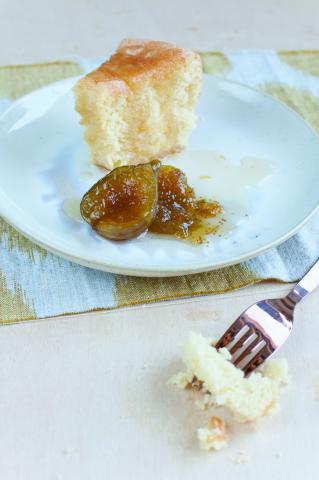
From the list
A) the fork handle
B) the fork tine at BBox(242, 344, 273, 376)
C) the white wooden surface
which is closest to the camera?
the white wooden surface

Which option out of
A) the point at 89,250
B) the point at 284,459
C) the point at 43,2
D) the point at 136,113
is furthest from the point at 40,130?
the point at 43,2

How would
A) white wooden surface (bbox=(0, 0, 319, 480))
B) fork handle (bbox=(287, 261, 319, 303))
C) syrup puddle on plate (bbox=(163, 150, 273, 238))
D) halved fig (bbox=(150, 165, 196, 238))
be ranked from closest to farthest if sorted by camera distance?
white wooden surface (bbox=(0, 0, 319, 480))
fork handle (bbox=(287, 261, 319, 303))
halved fig (bbox=(150, 165, 196, 238))
syrup puddle on plate (bbox=(163, 150, 273, 238))

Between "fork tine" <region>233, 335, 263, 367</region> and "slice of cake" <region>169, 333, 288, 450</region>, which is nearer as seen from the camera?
"slice of cake" <region>169, 333, 288, 450</region>

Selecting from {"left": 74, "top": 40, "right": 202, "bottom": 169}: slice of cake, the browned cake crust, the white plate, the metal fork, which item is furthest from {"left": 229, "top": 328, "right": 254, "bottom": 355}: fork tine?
the browned cake crust

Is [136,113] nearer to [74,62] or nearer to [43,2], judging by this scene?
[74,62]

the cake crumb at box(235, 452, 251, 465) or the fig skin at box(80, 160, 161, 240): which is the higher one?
the cake crumb at box(235, 452, 251, 465)

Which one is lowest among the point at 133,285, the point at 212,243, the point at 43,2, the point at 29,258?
the point at 43,2

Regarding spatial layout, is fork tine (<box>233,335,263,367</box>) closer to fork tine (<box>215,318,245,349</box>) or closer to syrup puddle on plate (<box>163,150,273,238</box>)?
fork tine (<box>215,318,245,349</box>)
